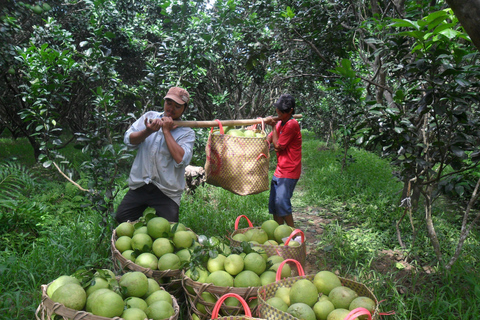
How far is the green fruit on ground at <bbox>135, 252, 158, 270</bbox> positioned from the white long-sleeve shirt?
2.70 ft

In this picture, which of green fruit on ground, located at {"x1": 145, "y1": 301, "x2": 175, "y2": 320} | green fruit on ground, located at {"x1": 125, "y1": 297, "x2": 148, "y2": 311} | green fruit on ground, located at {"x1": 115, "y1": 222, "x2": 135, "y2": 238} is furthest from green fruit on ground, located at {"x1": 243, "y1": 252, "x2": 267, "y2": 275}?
green fruit on ground, located at {"x1": 115, "y1": 222, "x2": 135, "y2": 238}

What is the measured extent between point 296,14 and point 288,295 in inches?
180

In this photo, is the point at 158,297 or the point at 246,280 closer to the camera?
the point at 158,297

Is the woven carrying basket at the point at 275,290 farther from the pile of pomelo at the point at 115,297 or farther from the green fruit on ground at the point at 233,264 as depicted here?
the pile of pomelo at the point at 115,297

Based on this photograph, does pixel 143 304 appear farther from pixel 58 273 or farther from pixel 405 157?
pixel 405 157

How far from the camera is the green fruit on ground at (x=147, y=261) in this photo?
2.24 metres

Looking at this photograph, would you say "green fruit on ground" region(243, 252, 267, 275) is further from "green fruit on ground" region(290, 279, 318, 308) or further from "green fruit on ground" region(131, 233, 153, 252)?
"green fruit on ground" region(131, 233, 153, 252)

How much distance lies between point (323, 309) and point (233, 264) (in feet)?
2.03

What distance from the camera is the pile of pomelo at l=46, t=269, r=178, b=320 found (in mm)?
1724

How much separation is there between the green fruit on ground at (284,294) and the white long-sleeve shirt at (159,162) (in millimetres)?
1383

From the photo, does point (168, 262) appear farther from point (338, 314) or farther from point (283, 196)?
point (283, 196)

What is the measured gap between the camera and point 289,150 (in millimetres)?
3879

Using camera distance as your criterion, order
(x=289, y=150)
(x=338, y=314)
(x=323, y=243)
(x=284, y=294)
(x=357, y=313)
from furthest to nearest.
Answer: (x=323, y=243), (x=289, y=150), (x=284, y=294), (x=338, y=314), (x=357, y=313)

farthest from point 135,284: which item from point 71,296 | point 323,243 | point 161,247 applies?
point 323,243
